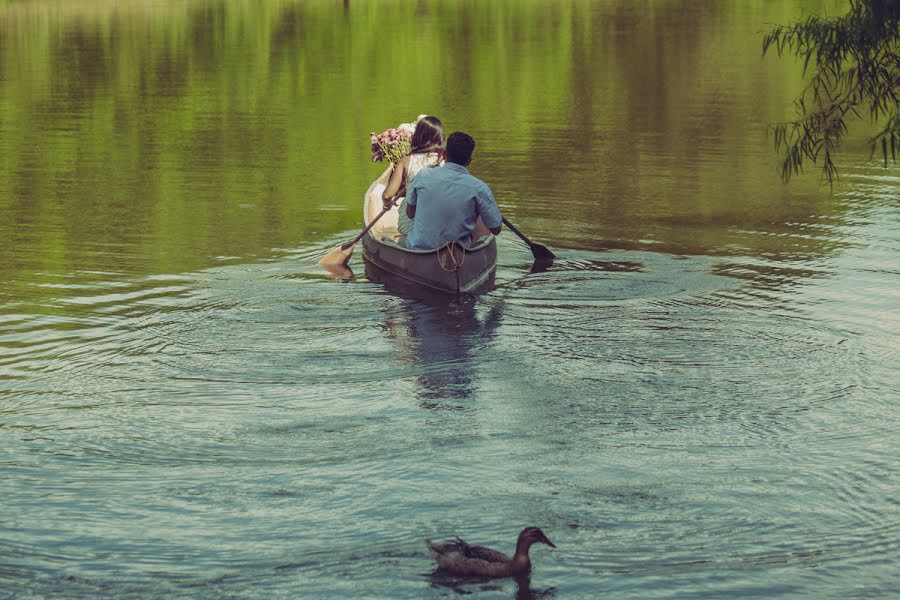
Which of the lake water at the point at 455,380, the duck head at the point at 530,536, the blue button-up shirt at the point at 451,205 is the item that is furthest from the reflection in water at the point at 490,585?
the blue button-up shirt at the point at 451,205

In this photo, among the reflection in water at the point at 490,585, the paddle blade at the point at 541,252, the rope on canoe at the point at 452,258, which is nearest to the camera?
the reflection in water at the point at 490,585

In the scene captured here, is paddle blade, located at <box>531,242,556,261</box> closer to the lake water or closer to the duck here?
the lake water

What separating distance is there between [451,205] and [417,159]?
172 centimetres

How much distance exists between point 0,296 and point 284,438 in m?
6.51

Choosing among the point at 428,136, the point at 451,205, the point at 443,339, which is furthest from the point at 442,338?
the point at 428,136

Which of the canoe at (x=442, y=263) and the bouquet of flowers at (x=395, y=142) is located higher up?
the bouquet of flowers at (x=395, y=142)

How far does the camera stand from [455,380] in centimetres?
1066

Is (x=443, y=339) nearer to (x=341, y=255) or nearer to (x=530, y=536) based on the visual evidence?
(x=341, y=255)

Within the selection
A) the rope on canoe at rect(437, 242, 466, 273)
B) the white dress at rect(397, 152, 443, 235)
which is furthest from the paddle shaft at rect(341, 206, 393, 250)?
the rope on canoe at rect(437, 242, 466, 273)

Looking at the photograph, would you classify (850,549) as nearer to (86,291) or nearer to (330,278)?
(330,278)

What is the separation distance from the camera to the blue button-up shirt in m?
13.7

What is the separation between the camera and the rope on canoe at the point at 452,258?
13.4m

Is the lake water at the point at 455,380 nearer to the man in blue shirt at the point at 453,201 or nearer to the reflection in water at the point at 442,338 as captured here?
the reflection in water at the point at 442,338

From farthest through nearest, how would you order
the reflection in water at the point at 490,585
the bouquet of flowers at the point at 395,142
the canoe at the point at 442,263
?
the bouquet of flowers at the point at 395,142
the canoe at the point at 442,263
the reflection in water at the point at 490,585
